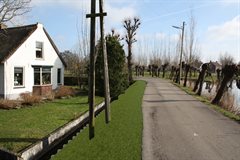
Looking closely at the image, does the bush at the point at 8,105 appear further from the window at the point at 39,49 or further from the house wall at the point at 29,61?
the window at the point at 39,49

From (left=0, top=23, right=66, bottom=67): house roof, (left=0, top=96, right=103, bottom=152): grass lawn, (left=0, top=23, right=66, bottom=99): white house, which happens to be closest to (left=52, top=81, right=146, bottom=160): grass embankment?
(left=0, top=96, right=103, bottom=152): grass lawn

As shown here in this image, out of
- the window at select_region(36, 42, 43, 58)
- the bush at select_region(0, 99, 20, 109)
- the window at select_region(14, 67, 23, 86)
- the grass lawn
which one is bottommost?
the grass lawn

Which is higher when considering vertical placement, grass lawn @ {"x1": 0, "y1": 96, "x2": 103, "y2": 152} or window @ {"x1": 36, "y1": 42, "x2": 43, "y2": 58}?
window @ {"x1": 36, "y1": 42, "x2": 43, "y2": 58}

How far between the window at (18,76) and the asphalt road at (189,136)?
1361 centimetres

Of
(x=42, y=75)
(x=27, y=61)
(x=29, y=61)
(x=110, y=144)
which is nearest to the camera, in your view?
(x=110, y=144)

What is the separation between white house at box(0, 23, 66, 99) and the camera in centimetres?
2556

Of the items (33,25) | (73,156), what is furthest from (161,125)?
(33,25)

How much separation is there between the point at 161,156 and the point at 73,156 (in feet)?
7.98

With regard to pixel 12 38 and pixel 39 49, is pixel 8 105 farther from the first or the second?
pixel 39 49

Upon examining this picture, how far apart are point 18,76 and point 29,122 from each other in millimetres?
12701

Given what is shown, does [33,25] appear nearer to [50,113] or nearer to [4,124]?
[50,113]

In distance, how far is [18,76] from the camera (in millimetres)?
27078

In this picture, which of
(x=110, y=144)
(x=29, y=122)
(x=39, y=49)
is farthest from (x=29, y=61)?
(x=110, y=144)

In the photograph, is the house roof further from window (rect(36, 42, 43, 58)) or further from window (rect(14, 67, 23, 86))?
window (rect(14, 67, 23, 86))
